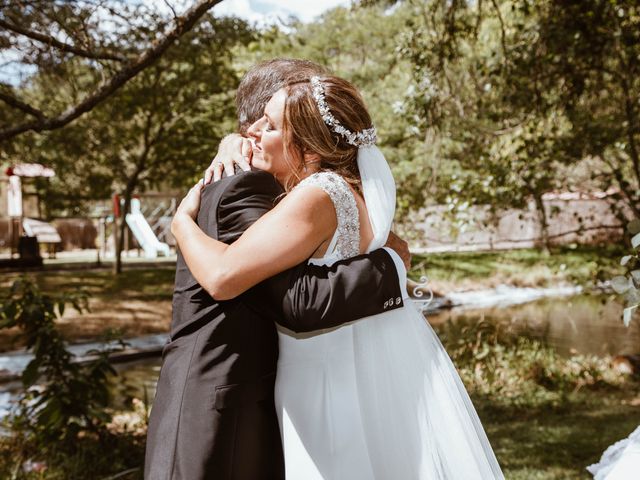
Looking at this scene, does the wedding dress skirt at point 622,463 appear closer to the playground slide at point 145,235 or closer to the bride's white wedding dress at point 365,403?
the bride's white wedding dress at point 365,403

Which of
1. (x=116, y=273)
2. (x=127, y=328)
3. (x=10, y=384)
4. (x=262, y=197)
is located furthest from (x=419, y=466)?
(x=116, y=273)

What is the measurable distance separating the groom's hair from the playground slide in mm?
22639

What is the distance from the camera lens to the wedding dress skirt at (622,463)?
2410mm

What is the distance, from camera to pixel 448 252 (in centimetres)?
2367

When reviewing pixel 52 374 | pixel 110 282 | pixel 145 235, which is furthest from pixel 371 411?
pixel 145 235

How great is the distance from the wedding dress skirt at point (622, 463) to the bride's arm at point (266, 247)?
1587 mm

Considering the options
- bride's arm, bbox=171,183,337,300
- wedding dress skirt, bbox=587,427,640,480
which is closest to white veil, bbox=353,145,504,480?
bride's arm, bbox=171,183,337,300

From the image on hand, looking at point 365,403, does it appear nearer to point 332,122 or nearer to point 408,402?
point 408,402

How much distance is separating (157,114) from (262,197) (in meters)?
14.7

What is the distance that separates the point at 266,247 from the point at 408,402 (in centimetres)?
67

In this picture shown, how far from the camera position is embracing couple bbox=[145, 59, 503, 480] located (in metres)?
1.76

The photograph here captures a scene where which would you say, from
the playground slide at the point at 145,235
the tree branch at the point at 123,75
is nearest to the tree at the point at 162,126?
the playground slide at the point at 145,235

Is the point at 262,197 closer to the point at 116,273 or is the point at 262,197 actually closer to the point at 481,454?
the point at 481,454

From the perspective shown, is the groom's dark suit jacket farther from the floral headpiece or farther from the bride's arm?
the floral headpiece
